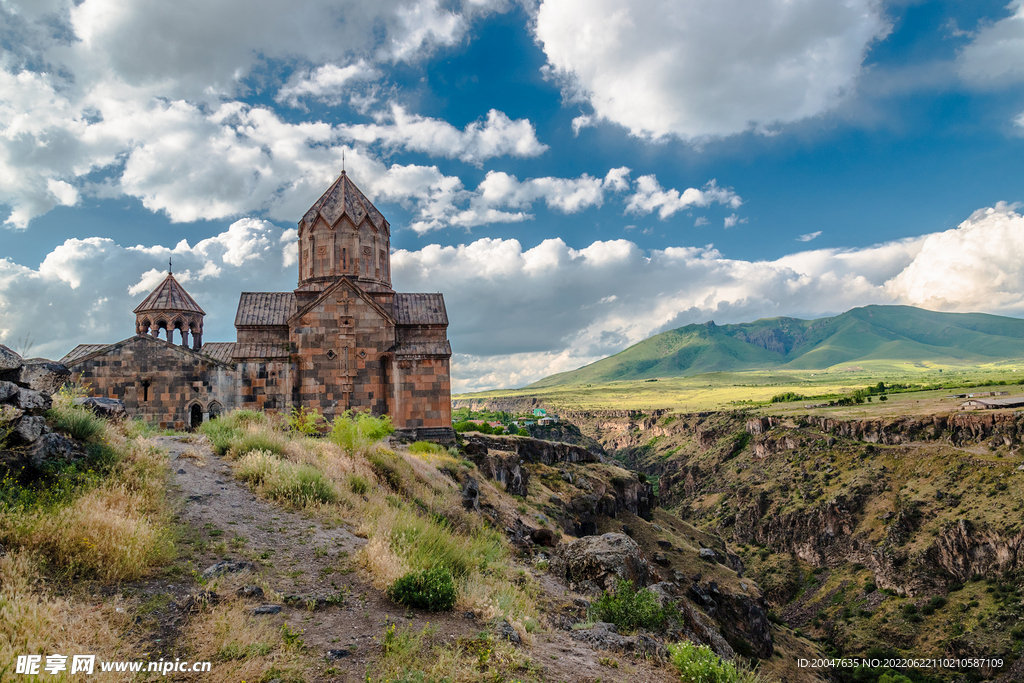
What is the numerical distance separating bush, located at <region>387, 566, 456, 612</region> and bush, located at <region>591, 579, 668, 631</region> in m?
2.86

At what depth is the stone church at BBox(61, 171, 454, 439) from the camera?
18266 millimetres

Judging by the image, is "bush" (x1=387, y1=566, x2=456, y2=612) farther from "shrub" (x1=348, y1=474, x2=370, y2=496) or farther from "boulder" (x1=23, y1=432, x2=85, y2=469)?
"boulder" (x1=23, y1=432, x2=85, y2=469)

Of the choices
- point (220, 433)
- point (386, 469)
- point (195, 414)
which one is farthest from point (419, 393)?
point (220, 433)

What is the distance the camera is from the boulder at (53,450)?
6.35 meters

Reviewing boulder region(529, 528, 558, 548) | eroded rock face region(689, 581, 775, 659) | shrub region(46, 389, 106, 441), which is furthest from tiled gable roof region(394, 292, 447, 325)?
eroded rock face region(689, 581, 775, 659)

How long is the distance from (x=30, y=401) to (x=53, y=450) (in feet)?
2.71

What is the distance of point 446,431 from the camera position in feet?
67.5

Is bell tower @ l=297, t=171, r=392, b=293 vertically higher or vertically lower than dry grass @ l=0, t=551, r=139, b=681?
higher

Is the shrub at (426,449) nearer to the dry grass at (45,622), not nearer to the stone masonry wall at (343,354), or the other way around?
the stone masonry wall at (343,354)

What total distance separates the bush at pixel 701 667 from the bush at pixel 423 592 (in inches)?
113

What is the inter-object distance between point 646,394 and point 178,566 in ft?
601

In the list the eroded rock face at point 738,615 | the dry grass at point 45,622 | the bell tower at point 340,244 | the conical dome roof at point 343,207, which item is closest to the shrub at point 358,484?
the dry grass at point 45,622

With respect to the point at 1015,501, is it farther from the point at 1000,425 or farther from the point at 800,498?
the point at 800,498

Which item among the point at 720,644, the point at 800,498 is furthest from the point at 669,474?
the point at 720,644
